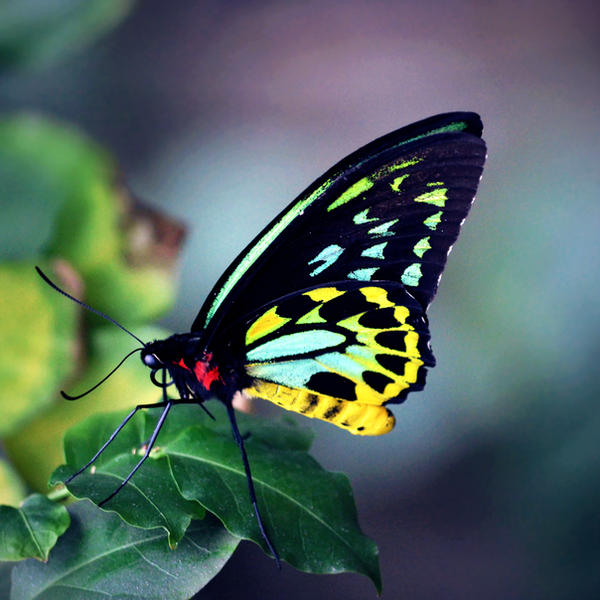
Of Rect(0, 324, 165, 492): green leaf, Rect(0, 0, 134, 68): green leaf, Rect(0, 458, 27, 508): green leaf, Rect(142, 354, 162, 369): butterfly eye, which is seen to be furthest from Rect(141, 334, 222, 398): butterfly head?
Rect(0, 0, 134, 68): green leaf

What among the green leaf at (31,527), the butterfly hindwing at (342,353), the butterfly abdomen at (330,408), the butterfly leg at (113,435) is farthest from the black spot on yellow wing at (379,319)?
the green leaf at (31,527)

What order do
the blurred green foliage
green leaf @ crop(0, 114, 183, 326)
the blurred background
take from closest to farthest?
the blurred green foliage
green leaf @ crop(0, 114, 183, 326)
the blurred background

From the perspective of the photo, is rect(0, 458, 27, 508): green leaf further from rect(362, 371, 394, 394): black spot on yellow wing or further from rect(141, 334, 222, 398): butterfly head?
rect(362, 371, 394, 394): black spot on yellow wing

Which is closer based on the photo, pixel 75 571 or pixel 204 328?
pixel 75 571

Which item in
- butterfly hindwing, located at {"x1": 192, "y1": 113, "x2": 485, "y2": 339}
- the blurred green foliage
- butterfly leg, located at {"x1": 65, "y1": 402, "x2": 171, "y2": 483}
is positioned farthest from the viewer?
the blurred green foliage

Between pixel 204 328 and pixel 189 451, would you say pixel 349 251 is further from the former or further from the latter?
pixel 189 451

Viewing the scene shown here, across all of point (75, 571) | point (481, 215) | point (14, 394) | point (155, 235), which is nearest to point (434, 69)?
point (481, 215)
